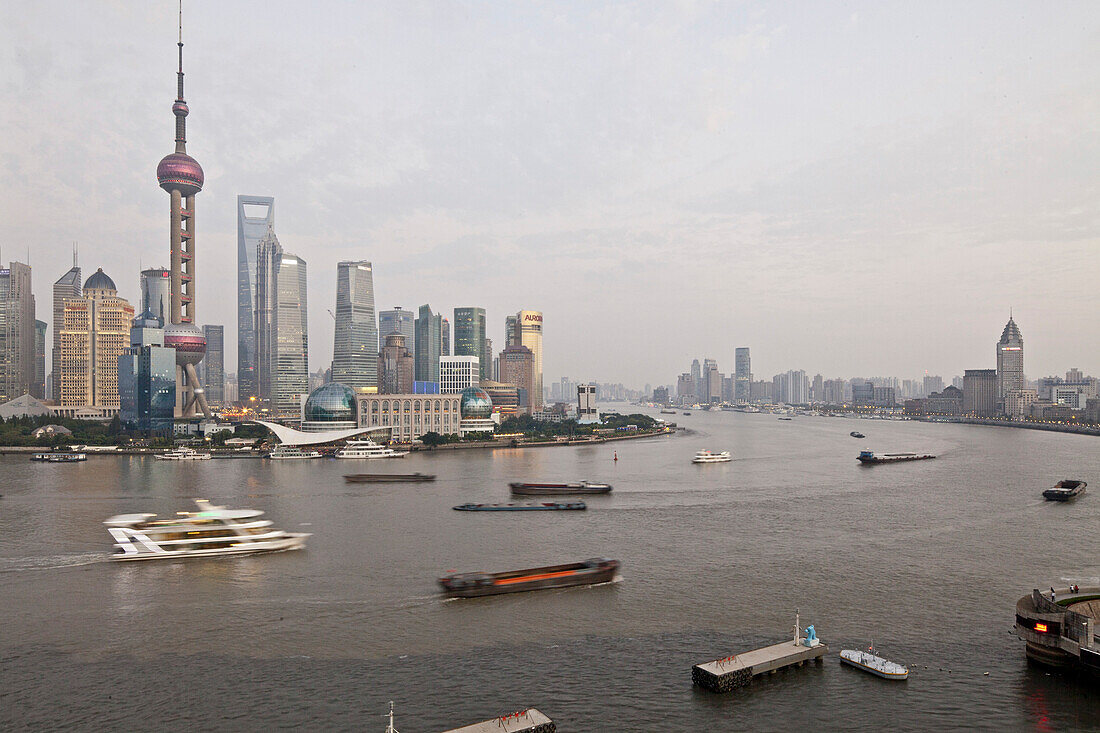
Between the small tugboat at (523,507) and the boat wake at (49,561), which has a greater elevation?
the boat wake at (49,561)

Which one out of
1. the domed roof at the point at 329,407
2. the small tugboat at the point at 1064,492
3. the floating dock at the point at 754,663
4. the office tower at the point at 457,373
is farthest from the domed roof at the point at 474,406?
the floating dock at the point at 754,663

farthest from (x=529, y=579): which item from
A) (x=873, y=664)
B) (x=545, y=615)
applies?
(x=873, y=664)

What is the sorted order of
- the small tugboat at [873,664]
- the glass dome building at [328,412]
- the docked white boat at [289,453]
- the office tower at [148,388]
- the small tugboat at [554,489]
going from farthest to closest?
the office tower at [148,388]
the glass dome building at [328,412]
the docked white boat at [289,453]
the small tugboat at [554,489]
the small tugboat at [873,664]

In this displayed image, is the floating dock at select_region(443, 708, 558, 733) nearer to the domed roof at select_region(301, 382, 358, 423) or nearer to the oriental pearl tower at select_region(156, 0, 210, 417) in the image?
the domed roof at select_region(301, 382, 358, 423)

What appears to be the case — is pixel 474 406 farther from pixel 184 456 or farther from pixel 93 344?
pixel 93 344

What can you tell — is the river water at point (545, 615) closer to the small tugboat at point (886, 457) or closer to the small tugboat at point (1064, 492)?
the small tugboat at point (1064, 492)
